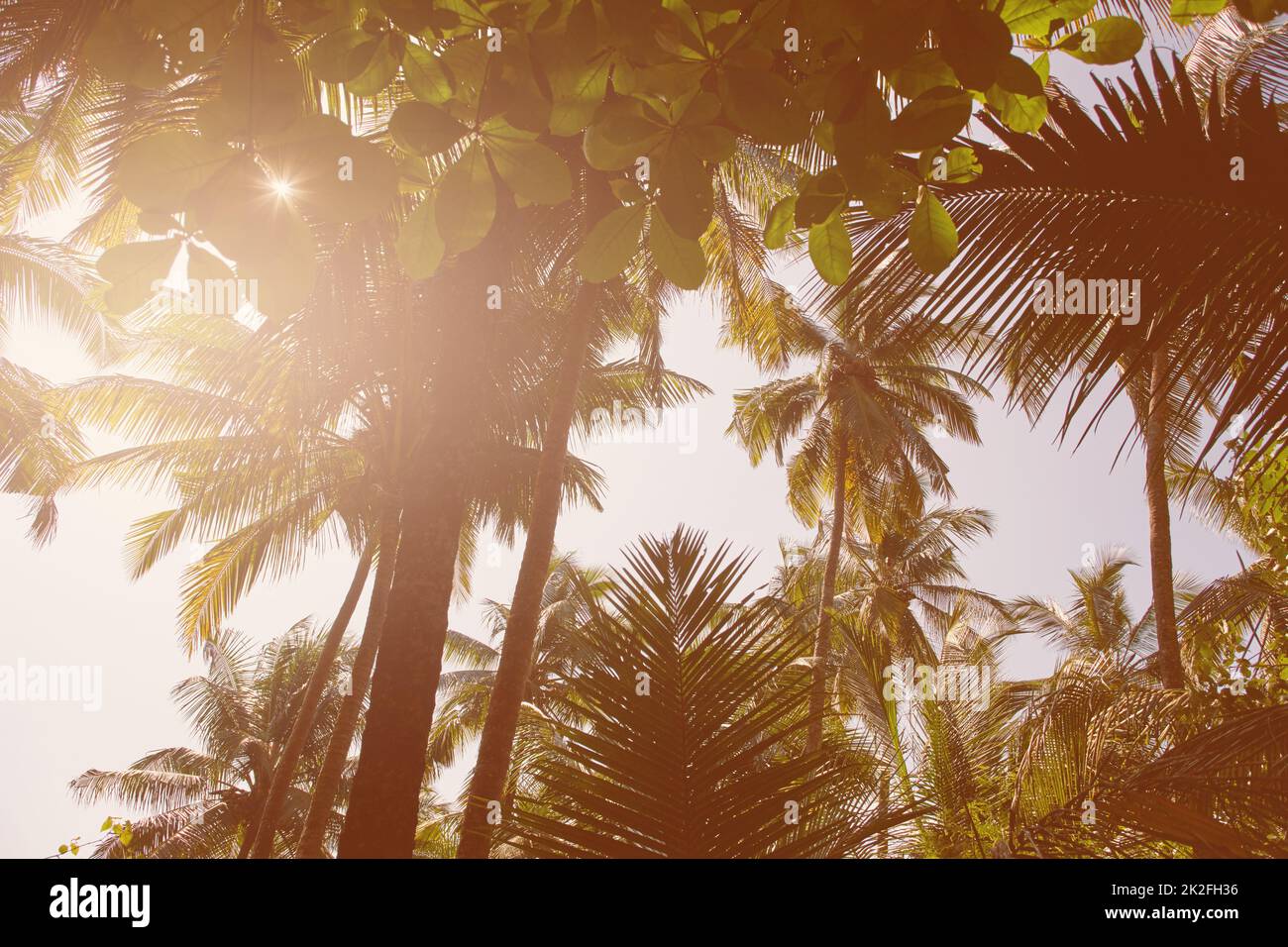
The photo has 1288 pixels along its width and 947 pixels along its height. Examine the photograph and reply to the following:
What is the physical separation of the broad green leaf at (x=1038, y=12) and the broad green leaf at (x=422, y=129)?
788mm

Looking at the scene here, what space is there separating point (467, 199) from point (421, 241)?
159mm

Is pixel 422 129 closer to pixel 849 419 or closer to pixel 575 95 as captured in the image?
pixel 575 95

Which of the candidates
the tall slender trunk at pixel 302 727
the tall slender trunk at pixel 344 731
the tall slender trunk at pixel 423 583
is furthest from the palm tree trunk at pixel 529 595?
the tall slender trunk at pixel 302 727

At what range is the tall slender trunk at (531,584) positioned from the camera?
555 centimetres

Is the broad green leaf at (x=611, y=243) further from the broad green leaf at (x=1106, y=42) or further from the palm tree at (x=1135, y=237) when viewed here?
the palm tree at (x=1135, y=237)

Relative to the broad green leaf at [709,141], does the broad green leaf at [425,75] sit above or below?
above

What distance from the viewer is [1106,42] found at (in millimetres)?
1101

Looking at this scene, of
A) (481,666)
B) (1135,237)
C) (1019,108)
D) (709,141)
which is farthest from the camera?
(481,666)

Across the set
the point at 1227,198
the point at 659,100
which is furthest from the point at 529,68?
the point at 1227,198

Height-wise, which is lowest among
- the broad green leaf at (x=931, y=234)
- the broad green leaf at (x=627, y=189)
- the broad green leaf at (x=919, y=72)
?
the broad green leaf at (x=931, y=234)

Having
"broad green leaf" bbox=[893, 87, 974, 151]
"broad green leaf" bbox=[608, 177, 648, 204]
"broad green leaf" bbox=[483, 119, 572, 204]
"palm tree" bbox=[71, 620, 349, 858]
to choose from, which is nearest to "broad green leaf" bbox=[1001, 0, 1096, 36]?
"broad green leaf" bbox=[893, 87, 974, 151]

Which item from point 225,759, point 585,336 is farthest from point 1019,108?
point 225,759
